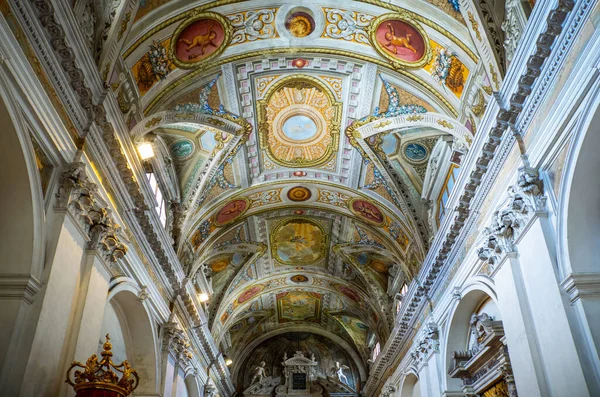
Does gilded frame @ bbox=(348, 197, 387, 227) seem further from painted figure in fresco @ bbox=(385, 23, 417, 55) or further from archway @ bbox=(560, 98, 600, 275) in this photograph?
archway @ bbox=(560, 98, 600, 275)

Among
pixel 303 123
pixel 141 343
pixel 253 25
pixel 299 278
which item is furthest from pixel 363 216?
pixel 141 343

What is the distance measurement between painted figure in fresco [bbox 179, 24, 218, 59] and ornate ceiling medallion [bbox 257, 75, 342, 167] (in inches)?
81.8

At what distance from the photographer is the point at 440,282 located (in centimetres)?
1281

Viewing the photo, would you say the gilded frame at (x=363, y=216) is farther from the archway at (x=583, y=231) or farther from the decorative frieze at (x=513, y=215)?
the archway at (x=583, y=231)

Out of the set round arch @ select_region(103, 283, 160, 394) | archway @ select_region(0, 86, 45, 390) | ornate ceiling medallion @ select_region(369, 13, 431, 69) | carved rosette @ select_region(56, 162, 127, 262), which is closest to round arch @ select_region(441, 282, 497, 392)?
ornate ceiling medallion @ select_region(369, 13, 431, 69)

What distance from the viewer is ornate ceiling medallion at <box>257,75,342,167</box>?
13.0 m

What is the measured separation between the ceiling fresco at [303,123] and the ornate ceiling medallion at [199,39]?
27 mm

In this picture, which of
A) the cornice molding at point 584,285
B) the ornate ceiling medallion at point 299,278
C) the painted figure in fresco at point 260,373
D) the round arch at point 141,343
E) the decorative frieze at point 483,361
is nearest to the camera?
the cornice molding at point 584,285

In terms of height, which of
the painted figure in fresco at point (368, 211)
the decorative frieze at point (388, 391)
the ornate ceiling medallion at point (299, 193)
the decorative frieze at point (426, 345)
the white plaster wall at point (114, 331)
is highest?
the ornate ceiling medallion at point (299, 193)

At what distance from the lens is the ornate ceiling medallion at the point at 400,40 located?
10.7 m

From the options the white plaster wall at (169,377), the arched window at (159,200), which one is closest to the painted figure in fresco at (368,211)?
the arched window at (159,200)

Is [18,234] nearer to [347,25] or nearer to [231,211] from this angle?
[347,25]

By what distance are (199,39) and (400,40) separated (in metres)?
4.13

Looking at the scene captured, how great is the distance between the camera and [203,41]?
11.2m
